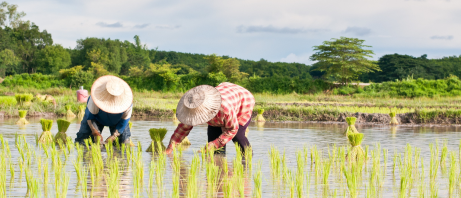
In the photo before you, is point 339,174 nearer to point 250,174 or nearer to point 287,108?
point 250,174

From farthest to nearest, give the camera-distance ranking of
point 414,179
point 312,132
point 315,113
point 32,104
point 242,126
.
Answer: point 32,104, point 315,113, point 312,132, point 242,126, point 414,179

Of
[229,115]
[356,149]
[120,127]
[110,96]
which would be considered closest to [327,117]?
[356,149]

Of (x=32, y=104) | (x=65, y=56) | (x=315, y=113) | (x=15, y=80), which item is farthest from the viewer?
(x=65, y=56)

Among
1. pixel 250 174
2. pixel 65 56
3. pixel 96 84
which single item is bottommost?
pixel 250 174

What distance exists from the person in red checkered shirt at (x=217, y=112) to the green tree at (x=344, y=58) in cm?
3180

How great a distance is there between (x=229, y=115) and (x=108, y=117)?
2296mm

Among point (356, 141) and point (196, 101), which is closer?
point (196, 101)

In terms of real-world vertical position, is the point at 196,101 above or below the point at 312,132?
above

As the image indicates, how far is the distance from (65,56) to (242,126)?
60.8 meters

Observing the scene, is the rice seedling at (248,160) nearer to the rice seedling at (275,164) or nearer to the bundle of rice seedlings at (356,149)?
the rice seedling at (275,164)

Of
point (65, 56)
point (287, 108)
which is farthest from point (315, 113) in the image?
point (65, 56)

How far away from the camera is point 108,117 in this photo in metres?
7.29

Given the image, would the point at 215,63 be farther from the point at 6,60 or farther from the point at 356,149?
the point at 356,149

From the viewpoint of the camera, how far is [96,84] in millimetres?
6781
